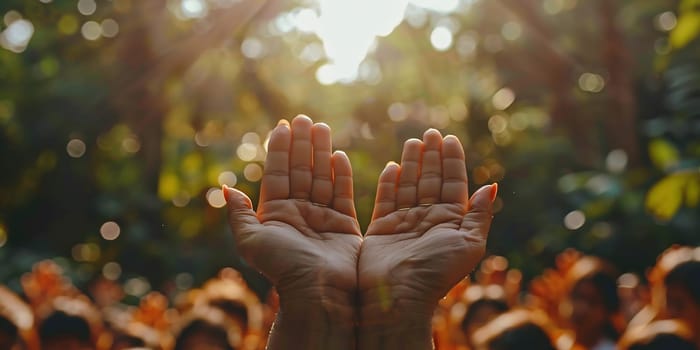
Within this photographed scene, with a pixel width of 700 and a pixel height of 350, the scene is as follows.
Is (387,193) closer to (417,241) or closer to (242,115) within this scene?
(417,241)

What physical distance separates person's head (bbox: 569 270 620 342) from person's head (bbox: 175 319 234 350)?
5.32 feet

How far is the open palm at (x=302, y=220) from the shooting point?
91.8 inches

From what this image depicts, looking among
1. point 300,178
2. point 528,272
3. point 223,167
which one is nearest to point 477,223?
point 300,178

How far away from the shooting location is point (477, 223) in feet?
7.88

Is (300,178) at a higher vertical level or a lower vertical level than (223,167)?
higher

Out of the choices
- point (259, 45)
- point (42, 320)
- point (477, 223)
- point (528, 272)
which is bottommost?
point (528, 272)

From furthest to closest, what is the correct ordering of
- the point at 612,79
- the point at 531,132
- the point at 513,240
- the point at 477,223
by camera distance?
the point at 531,132, the point at 513,240, the point at 612,79, the point at 477,223

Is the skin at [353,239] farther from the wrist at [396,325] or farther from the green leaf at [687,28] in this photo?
the green leaf at [687,28]

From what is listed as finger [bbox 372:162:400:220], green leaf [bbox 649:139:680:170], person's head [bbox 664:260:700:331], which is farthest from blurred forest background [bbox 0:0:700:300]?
finger [bbox 372:162:400:220]

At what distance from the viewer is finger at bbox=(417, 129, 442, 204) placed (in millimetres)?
2506

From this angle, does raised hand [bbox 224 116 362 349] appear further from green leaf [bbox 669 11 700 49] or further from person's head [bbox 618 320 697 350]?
green leaf [bbox 669 11 700 49]

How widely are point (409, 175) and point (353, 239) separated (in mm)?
230

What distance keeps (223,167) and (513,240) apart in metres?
2.75

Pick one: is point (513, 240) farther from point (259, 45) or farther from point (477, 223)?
point (477, 223)
